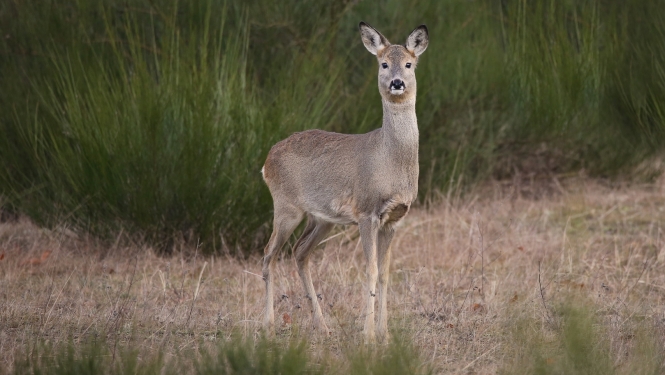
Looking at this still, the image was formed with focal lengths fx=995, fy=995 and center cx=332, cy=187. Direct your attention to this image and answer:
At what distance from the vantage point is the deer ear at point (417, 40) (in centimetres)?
653

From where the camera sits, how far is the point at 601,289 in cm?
753

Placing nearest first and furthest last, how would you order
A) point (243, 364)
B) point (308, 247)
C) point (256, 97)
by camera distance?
point (243, 364)
point (308, 247)
point (256, 97)

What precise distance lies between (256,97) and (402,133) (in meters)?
3.41

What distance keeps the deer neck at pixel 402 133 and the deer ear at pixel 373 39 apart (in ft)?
1.71

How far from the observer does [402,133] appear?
20.5 ft

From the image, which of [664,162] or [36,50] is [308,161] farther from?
[664,162]

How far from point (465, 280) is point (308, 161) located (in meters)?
2.02

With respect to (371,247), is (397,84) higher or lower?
higher

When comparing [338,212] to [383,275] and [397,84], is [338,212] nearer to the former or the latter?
[383,275]

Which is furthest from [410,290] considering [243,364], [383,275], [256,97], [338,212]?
[256,97]

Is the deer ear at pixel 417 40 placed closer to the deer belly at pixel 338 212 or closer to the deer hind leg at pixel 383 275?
the deer belly at pixel 338 212

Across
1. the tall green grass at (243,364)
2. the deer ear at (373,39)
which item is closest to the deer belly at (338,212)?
the deer ear at (373,39)

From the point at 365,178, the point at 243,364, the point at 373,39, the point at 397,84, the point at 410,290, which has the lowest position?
the point at 410,290

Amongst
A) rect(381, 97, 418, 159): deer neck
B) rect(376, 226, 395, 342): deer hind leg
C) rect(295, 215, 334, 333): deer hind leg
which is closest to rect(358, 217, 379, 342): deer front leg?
rect(376, 226, 395, 342): deer hind leg
